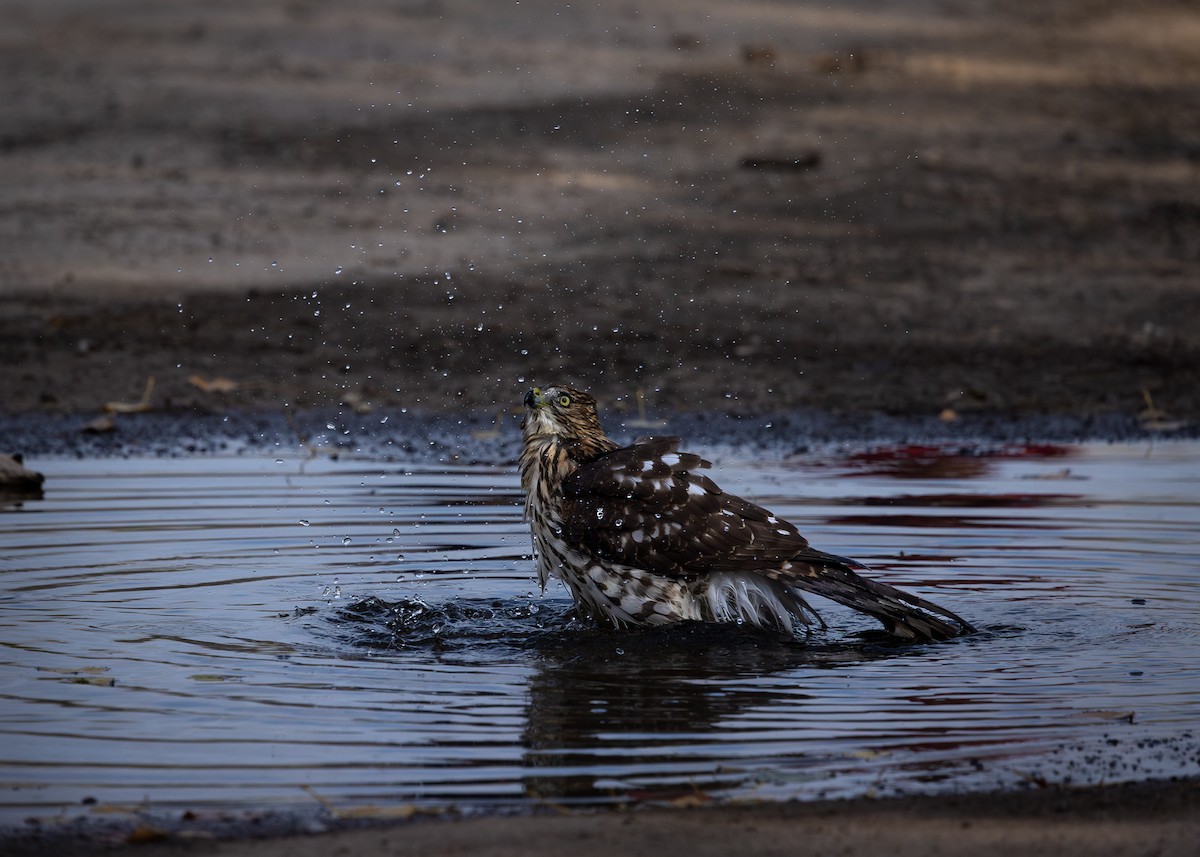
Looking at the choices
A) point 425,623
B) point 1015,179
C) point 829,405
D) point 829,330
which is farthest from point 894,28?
point 425,623

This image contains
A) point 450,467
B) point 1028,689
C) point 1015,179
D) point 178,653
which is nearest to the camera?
point 1028,689

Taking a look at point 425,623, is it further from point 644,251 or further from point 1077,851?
point 644,251

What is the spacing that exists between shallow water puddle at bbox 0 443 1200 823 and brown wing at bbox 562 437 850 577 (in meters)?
0.29

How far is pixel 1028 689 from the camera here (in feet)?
19.8

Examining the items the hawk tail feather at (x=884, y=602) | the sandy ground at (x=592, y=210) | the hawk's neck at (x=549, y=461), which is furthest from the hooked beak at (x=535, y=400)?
the sandy ground at (x=592, y=210)

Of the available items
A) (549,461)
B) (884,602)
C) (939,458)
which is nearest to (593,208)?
(939,458)

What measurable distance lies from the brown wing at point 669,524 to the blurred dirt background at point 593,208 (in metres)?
5.09

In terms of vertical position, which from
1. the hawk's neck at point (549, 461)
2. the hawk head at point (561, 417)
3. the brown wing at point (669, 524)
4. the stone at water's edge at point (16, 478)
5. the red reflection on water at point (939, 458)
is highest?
the hawk head at point (561, 417)

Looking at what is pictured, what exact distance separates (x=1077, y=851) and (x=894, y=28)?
20.5 m

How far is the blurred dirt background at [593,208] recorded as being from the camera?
13.1 meters

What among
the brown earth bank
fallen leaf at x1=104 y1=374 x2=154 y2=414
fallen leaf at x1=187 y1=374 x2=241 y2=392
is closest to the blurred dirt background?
fallen leaf at x1=187 y1=374 x2=241 y2=392

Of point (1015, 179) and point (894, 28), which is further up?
point (894, 28)

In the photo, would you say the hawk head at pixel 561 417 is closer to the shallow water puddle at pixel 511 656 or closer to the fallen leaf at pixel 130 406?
the shallow water puddle at pixel 511 656

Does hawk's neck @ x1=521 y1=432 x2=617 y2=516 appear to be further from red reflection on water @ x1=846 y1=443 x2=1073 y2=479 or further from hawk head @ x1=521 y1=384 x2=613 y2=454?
red reflection on water @ x1=846 y1=443 x2=1073 y2=479
